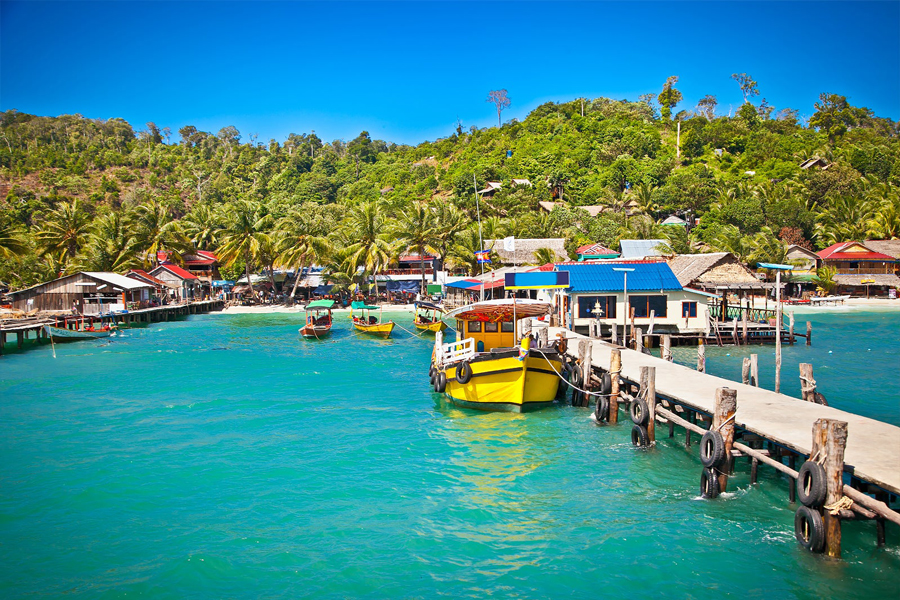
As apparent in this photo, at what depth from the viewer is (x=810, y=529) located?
10828mm

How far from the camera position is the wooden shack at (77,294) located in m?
47.5

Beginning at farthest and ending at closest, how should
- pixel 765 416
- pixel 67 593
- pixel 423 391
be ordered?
pixel 423 391
pixel 765 416
pixel 67 593

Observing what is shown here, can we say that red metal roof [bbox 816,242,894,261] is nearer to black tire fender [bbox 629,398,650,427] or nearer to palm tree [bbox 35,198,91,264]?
black tire fender [bbox 629,398,650,427]

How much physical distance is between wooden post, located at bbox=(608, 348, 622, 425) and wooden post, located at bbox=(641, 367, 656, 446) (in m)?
1.71

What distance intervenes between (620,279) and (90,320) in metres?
40.8

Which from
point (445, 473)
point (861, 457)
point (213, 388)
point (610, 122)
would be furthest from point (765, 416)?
point (610, 122)

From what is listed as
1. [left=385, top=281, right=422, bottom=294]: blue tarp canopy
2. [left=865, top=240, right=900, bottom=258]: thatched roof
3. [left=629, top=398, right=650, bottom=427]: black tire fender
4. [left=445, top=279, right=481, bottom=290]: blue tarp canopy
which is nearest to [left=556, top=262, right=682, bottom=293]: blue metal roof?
[left=445, top=279, right=481, bottom=290]: blue tarp canopy

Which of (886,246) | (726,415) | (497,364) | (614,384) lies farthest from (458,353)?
(886,246)

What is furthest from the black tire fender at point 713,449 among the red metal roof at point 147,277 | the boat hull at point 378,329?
the red metal roof at point 147,277

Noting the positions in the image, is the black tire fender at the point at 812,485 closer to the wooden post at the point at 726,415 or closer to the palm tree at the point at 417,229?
the wooden post at the point at 726,415

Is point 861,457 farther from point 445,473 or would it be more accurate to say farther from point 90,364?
point 90,364

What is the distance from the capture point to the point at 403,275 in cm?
7125

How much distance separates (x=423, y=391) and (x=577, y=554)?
15188 mm

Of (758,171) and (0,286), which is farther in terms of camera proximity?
(758,171)
